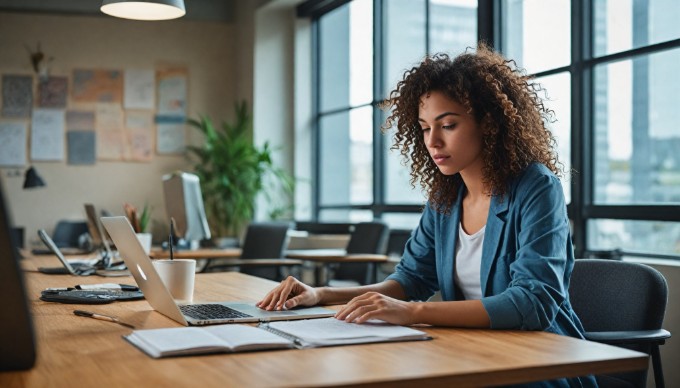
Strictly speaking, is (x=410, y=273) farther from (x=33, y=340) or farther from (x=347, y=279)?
(x=347, y=279)

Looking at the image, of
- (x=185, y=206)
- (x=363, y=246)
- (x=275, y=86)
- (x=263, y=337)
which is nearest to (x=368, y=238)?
(x=363, y=246)

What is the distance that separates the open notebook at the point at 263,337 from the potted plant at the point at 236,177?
5.61 meters

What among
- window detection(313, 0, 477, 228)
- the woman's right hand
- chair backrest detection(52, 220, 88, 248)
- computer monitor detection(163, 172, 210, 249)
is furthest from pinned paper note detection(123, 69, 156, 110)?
the woman's right hand

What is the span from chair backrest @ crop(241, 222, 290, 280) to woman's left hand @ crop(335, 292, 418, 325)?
323 cm

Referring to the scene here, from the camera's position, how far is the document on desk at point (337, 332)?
1.48 meters

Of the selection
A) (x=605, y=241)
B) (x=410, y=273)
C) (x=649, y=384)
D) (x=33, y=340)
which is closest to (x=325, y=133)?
(x=605, y=241)

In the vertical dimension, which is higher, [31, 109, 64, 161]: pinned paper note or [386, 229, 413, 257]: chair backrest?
[31, 109, 64, 161]: pinned paper note

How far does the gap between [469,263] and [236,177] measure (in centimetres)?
537

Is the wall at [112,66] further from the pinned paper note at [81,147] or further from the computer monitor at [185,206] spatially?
the computer monitor at [185,206]

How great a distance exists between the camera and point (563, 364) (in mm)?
1314

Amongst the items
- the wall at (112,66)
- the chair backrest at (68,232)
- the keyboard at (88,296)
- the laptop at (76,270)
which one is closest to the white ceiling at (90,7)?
the wall at (112,66)

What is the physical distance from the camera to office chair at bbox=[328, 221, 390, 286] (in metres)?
5.07

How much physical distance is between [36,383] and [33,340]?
3.0 inches

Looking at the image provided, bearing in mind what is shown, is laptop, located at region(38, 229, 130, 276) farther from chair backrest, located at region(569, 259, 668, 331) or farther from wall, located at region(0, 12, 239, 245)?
wall, located at region(0, 12, 239, 245)
